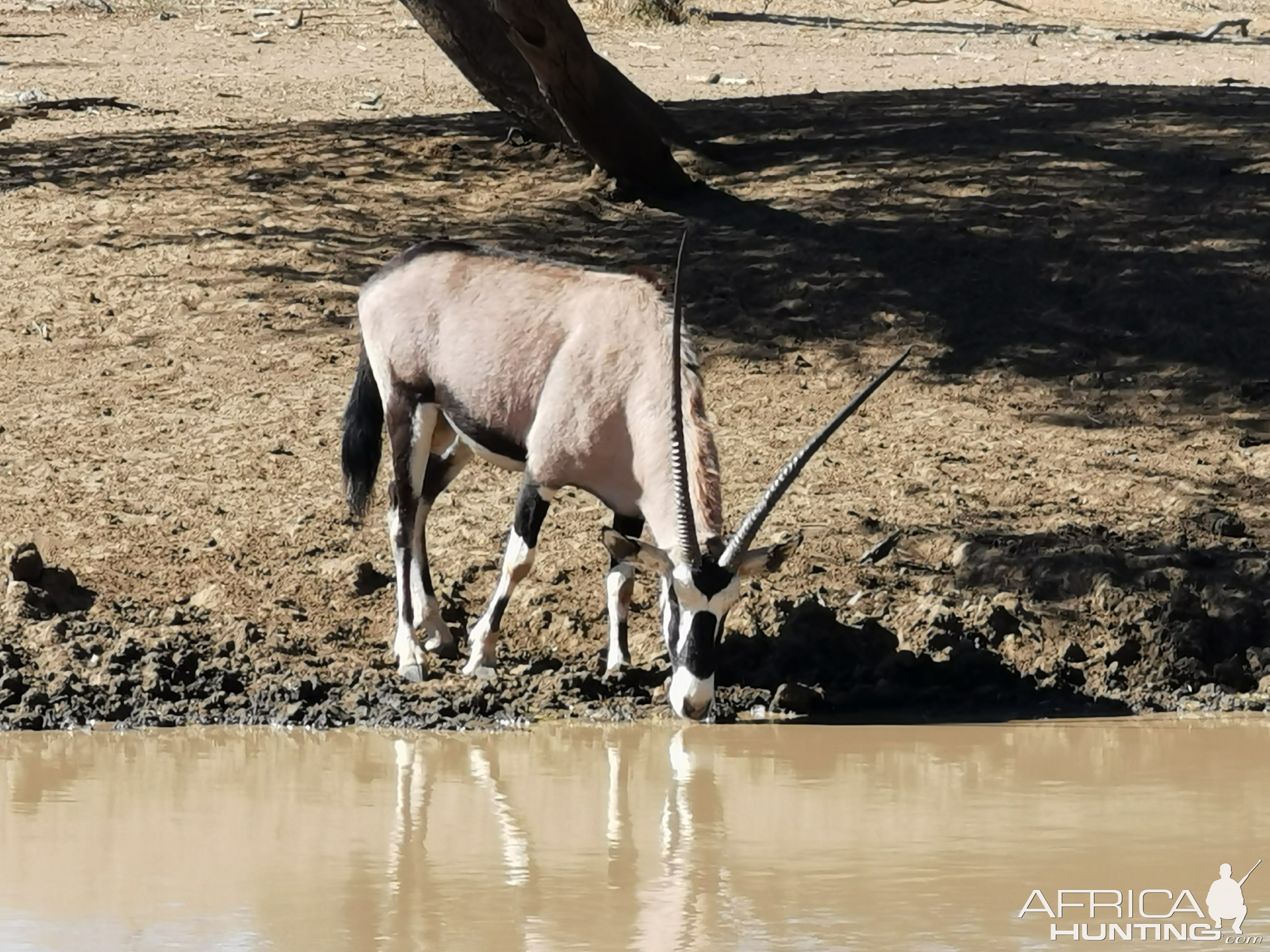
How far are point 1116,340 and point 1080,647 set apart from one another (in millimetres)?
3440

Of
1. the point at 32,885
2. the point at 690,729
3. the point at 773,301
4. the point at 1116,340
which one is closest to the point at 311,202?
the point at 773,301

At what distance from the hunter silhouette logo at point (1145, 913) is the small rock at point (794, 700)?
85.5 inches

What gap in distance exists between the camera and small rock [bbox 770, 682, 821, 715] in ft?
24.1

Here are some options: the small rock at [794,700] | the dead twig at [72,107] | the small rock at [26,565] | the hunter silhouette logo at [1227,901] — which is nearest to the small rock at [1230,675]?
the small rock at [794,700]

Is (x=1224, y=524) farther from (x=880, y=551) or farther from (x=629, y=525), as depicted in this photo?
(x=629, y=525)

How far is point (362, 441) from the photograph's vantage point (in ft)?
27.3

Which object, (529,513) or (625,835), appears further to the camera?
(529,513)

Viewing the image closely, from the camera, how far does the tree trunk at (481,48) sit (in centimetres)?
1246

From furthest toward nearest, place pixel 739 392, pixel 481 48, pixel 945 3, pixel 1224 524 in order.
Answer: pixel 945 3 → pixel 481 48 → pixel 739 392 → pixel 1224 524

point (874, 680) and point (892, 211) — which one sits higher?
point (892, 211)

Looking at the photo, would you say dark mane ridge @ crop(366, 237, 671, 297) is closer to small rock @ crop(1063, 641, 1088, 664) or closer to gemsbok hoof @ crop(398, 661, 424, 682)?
gemsbok hoof @ crop(398, 661, 424, 682)

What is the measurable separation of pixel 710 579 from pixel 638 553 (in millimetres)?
284

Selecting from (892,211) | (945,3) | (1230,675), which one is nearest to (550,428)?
(1230,675)

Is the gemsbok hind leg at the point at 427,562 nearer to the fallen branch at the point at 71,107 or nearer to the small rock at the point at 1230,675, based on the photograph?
the small rock at the point at 1230,675
